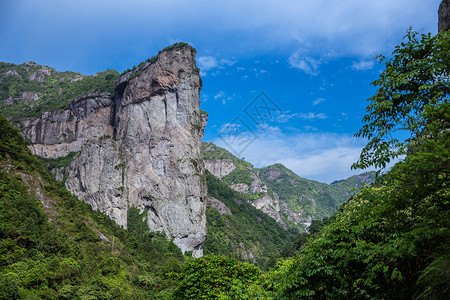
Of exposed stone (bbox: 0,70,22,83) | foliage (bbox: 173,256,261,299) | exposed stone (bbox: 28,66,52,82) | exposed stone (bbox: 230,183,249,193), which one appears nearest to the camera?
foliage (bbox: 173,256,261,299)

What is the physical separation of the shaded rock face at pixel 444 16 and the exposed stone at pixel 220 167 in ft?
554

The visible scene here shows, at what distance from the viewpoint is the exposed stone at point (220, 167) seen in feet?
590

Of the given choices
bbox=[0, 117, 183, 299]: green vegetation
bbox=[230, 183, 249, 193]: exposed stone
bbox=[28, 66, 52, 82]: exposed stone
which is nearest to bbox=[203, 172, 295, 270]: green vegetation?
bbox=[230, 183, 249, 193]: exposed stone

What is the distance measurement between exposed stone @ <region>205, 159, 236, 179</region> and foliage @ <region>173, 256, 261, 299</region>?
164 metres

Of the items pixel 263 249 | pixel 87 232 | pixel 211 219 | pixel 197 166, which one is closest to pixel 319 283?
pixel 87 232

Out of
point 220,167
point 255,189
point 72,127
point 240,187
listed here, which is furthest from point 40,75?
point 255,189

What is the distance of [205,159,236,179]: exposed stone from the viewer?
590ft

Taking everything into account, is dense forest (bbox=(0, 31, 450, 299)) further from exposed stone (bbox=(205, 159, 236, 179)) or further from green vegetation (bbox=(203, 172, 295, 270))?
exposed stone (bbox=(205, 159, 236, 179))

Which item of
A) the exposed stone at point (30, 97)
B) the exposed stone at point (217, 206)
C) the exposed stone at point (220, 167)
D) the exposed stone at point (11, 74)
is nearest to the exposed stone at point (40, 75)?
the exposed stone at point (11, 74)

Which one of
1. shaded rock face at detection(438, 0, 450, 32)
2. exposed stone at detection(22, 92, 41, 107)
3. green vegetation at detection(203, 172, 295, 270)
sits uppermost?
exposed stone at detection(22, 92, 41, 107)

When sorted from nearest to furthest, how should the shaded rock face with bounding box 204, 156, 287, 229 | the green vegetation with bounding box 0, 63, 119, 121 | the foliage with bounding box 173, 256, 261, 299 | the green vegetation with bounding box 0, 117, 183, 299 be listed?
1. the foliage with bounding box 173, 256, 261, 299
2. the green vegetation with bounding box 0, 117, 183, 299
3. the green vegetation with bounding box 0, 63, 119, 121
4. the shaded rock face with bounding box 204, 156, 287, 229

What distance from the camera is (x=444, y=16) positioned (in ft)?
33.4

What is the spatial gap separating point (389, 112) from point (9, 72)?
6663 inches

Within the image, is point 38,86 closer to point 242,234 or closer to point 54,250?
point 242,234
